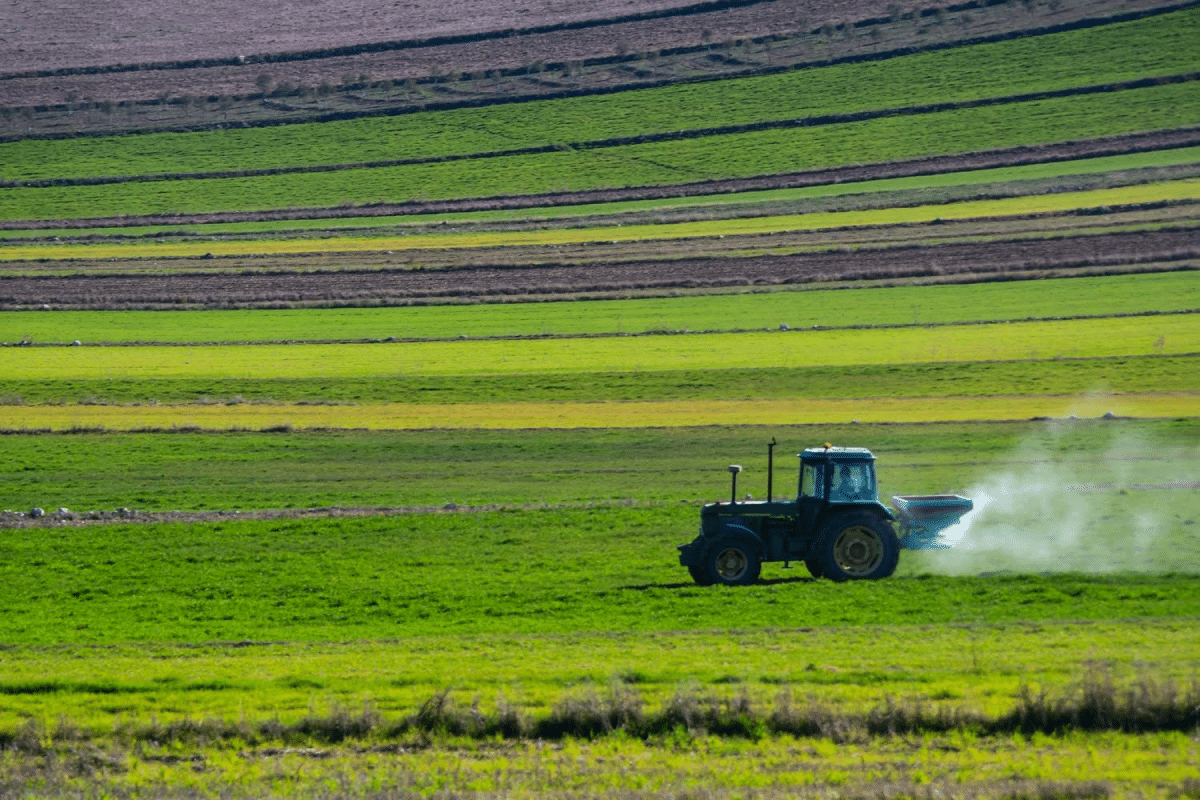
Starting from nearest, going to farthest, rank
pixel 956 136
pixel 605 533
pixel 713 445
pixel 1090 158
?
pixel 605 533 < pixel 713 445 < pixel 1090 158 < pixel 956 136

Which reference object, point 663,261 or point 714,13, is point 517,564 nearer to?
point 663,261

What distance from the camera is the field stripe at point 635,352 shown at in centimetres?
5138

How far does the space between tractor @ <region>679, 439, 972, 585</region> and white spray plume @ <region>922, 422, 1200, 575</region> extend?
0.88 metres

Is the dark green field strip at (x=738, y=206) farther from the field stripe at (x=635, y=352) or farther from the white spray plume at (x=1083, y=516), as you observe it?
the white spray plume at (x=1083, y=516)

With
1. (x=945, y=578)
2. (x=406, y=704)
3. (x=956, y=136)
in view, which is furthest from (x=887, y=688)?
(x=956, y=136)

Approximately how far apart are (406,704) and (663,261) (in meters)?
57.9

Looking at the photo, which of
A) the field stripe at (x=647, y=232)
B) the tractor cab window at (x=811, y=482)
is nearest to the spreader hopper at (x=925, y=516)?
the tractor cab window at (x=811, y=482)

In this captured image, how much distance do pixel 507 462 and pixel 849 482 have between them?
56.3 ft

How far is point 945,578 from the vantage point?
23.7 m

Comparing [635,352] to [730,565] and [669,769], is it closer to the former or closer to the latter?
[730,565]

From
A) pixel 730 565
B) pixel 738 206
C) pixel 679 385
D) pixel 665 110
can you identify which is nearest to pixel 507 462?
pixel 679 385

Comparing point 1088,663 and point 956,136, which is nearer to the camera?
point 1088,663

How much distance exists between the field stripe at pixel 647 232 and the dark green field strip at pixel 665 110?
20.7 meters

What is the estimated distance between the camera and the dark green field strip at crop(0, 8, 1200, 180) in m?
101
